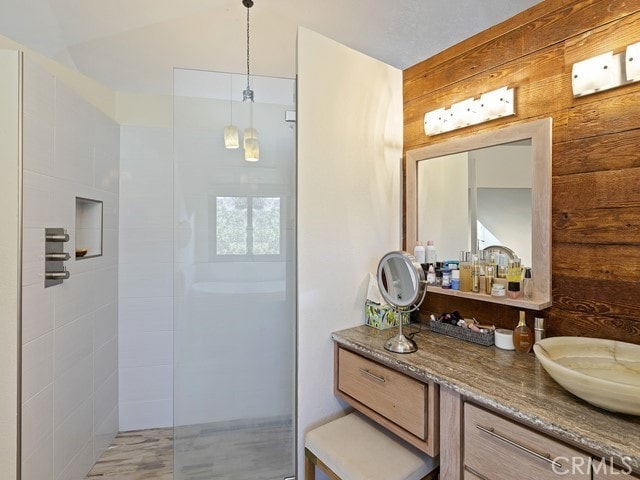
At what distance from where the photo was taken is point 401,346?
1376 millimetres

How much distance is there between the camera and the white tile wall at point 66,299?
1458 millimetres

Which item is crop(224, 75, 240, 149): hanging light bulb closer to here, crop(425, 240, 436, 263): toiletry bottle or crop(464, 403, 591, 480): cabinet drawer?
crop(425, 240, 436, 263): toiletry bottle

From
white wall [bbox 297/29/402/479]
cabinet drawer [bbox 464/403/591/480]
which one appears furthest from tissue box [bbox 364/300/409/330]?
cabinet drawer [bbox 464/403/591/480]

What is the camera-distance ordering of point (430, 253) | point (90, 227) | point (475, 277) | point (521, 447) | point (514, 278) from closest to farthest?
1. point (521, 447)
2. point (514, 278)
3. point (475, 277)
4. point (430, 253)
5. point (90, 227)

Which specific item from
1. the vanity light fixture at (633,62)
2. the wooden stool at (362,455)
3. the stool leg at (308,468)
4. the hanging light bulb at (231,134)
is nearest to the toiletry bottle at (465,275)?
the wooden stool at (362,455)

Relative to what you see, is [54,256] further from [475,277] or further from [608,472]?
[608,472]

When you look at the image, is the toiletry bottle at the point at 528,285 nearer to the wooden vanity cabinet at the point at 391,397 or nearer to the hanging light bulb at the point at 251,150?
the wooden vanity cabinet at the point at 391,397

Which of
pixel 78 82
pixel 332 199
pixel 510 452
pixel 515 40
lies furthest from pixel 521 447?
pixel 78 82

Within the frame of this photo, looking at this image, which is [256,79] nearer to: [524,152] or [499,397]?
[524,152]

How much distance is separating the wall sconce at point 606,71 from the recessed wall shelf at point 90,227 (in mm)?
2584

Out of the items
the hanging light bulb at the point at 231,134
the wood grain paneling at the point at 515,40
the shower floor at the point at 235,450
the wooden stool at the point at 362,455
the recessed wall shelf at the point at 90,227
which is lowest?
the shower floor at the point at 235,450

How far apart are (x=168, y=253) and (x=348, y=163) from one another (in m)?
1.59

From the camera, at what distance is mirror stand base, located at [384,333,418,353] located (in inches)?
53.8

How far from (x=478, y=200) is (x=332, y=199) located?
719mm
